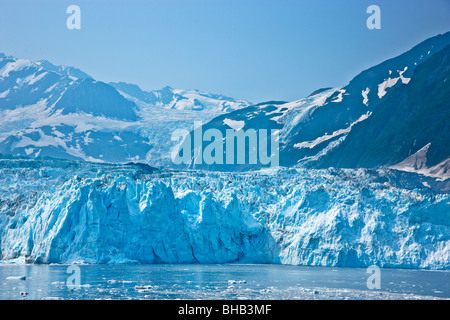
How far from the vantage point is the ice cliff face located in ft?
224

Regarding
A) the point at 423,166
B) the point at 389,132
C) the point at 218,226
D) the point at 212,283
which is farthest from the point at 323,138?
the point at 212,283

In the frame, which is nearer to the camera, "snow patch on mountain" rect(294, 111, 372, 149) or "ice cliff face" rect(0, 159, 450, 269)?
"ice cliff face" rect(0, 159, 450, 269)

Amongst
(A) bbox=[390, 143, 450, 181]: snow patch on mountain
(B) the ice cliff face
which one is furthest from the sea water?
(A) bbox=[390, 143, 450, 181]: snow patch on mountain

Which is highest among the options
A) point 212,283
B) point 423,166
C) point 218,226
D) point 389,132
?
point 389,132

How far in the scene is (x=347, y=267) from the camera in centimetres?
7194

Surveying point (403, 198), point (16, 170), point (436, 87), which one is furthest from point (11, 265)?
point (436, 87)

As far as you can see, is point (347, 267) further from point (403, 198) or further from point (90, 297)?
point (90, 297)

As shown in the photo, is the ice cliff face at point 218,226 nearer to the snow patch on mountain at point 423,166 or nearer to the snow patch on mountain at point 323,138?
the snow patch on mountain at point 423,166

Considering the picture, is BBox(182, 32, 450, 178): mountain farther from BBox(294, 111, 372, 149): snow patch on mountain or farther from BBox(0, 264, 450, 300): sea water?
BBox(0, 264, 450, 300): sea water

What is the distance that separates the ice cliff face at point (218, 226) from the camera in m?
68.1

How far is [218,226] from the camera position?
73.5 metres

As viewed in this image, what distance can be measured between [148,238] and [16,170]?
118 ft

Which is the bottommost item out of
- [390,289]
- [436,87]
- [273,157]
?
[390,289]

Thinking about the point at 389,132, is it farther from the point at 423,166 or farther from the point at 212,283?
the point at 212,283
